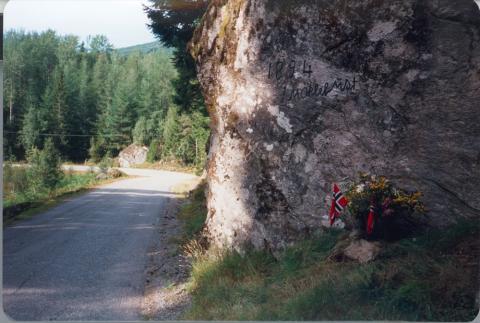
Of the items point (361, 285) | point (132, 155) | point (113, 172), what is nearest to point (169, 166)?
point (113, 172)

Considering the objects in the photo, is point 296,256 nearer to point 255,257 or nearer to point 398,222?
point 255,257

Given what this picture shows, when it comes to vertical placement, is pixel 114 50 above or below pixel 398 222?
above

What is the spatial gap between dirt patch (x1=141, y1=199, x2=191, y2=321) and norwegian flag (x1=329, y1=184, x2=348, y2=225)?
75.0 inches

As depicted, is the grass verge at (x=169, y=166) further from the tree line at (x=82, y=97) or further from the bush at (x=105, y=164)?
the bush at (x=105, y=164)

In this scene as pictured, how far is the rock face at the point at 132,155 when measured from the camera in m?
5.99

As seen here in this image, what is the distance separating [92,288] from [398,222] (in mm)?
3270

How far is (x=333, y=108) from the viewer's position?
4.89 m

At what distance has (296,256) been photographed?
15.6 ft

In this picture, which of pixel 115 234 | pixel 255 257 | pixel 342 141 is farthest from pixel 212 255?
pixel 342 141

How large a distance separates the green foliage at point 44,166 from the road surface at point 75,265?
396 millimetres

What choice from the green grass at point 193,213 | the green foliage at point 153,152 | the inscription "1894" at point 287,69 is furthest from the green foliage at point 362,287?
the green grass at point 193,213

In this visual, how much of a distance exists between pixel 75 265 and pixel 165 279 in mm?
1302

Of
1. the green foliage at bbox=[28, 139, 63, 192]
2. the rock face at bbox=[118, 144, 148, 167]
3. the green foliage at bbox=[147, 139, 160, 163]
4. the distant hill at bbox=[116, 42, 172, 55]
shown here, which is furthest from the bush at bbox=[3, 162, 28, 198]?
the green foliage at bbox=[147, 139, 160, 163]

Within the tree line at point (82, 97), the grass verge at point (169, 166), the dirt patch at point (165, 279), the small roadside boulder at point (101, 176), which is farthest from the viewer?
the grass verge at point (169, 166)
